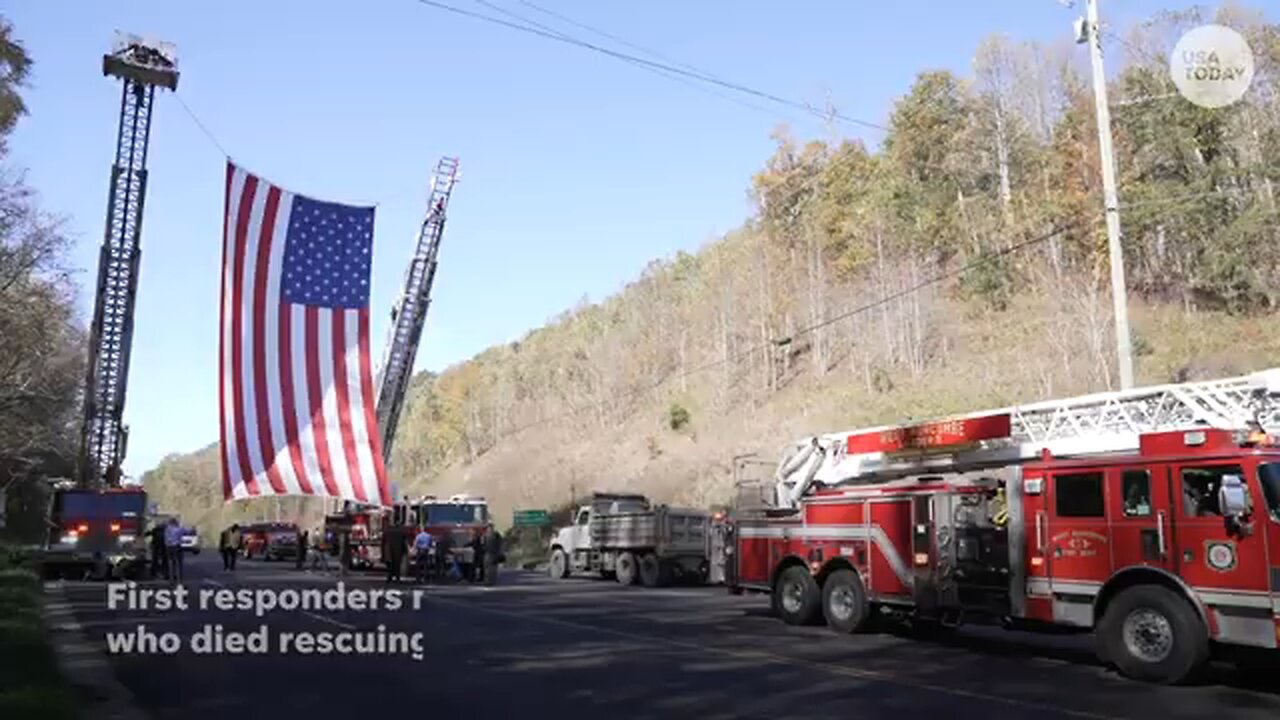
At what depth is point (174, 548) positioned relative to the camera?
27609 millimetres

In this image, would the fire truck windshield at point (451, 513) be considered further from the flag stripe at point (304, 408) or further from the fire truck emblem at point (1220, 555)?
the fire truck emblem at point (1220, 555)

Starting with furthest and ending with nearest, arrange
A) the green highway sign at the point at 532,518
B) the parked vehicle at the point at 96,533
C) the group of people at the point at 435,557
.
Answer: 1. the green highway sign at the point at 532,518
2. the group of people at the point at 435,557
3. the parked vehicle at the point at 96,533

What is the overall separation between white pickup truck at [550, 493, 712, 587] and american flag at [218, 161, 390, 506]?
20085mm

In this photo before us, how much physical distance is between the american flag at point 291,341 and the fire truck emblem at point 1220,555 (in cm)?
868

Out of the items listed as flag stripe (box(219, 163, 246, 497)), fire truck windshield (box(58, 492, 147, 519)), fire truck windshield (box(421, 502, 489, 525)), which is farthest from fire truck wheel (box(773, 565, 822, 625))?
fire truck windshield (box(58, 492, 147, 519))

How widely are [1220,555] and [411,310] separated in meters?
29.0

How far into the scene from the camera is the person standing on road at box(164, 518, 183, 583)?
27578 millimetres

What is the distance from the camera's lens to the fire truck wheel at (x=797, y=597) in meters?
17.8

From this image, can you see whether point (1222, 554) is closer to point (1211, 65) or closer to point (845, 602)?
point (845, 602)

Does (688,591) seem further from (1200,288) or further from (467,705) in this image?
(1200,288)

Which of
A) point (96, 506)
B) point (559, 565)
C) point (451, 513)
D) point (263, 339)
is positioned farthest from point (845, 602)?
point (96, 506)

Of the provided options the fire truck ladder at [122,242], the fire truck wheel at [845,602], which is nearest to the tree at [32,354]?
the fire truck ladder at [122,242]

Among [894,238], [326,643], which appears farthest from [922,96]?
[326,643]

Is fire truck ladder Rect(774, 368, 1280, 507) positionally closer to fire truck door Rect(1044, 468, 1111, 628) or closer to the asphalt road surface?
fire truck door Rect(1044, 468, 1111, 628)
